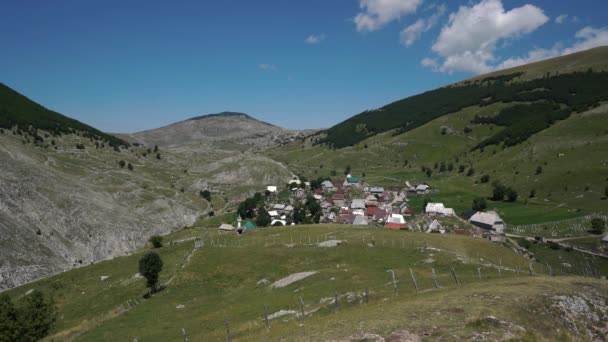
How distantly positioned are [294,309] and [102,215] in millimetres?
135003

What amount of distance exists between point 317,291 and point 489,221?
108252mm

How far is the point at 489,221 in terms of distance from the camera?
136 metres

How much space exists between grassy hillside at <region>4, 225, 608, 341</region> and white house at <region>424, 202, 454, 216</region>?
2098 inches

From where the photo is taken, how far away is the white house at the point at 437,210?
156500 mm

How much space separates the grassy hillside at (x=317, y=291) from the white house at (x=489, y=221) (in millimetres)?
31196

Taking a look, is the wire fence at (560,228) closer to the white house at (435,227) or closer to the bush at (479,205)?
the bush at (479,205)

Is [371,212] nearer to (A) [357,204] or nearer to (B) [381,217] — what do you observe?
(B) [381,217]

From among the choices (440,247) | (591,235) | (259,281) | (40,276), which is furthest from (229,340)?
(591,235)

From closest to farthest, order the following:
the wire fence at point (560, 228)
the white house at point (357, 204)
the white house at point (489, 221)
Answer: the wire fence at point (560, 228), the white house at point (489, 221), the white house at point (357, 204)

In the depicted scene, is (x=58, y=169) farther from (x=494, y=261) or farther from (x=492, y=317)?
(x=492, y=317)

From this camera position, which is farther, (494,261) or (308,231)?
(308,231)

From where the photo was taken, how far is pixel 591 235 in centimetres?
11688

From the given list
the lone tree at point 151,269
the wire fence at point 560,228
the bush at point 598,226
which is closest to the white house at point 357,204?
the wire fence at point 560,228

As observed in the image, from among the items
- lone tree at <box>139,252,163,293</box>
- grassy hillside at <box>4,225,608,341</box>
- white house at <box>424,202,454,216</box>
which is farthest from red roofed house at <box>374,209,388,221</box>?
lone tree at <box>139,252,163,293</box>
